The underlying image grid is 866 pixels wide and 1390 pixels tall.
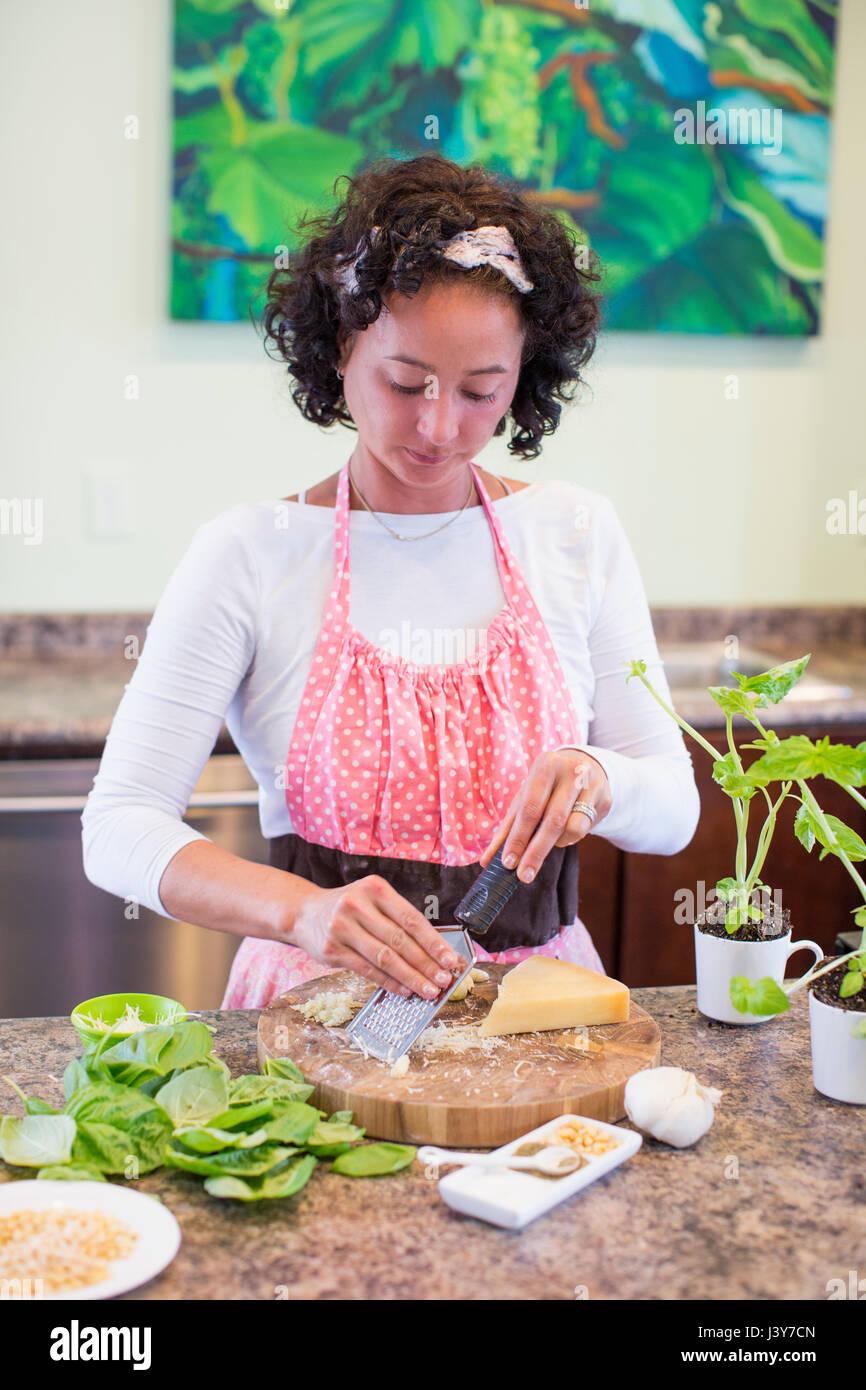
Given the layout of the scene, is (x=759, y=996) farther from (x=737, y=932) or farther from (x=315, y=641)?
(x=315, y=641)

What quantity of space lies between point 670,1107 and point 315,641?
74cm

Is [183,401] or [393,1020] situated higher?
[183,401]

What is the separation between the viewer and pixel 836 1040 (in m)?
1.10

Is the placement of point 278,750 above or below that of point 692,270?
below

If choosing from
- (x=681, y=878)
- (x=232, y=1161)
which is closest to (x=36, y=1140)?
(x=232, y=1161)

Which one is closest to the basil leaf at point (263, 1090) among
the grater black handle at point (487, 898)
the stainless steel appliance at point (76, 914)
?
the grater black handle at point (487, 898)

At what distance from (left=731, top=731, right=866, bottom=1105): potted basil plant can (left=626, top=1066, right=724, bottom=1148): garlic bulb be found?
0.08m

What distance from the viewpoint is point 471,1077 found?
1102 mm

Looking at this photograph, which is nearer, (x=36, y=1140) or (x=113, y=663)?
(x=36, y=1140)

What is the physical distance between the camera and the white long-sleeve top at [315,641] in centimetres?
146

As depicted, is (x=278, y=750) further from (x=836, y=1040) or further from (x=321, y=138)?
(x=321, y=138)
